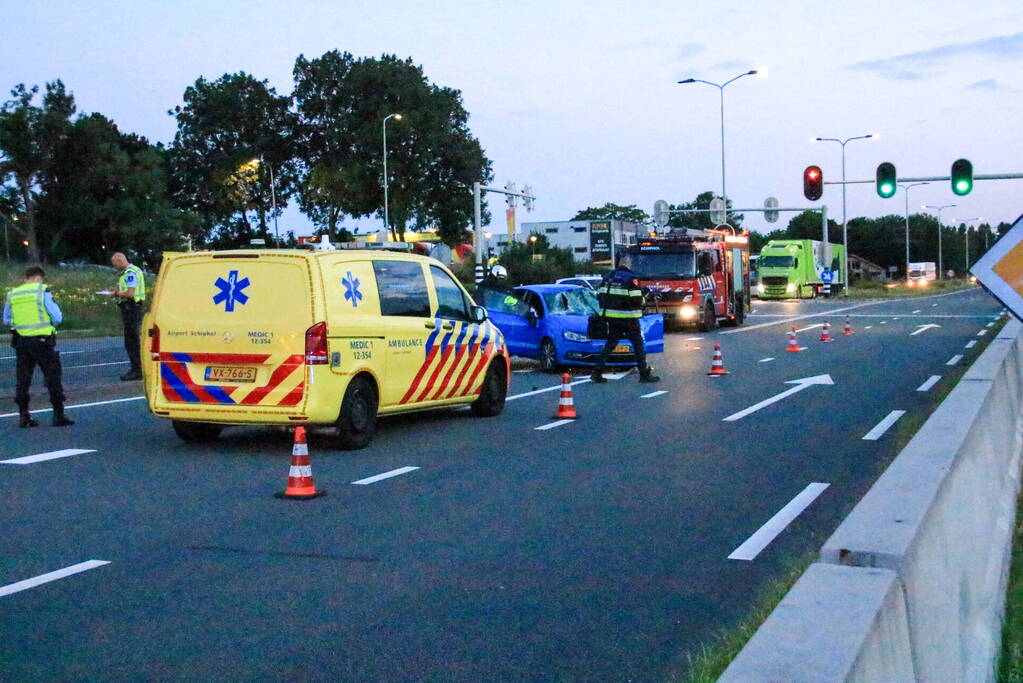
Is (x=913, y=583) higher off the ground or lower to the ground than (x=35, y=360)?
lower

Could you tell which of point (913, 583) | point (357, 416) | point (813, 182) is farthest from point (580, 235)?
point (913, 583)

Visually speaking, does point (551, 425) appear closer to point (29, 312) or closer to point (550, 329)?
point (29, 312)

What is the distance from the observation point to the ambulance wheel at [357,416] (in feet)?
39.0

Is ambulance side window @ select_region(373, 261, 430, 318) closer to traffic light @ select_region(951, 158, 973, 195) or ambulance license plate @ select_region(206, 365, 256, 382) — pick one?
ambulance license plate @ select_region(206, 365, 256, 382)

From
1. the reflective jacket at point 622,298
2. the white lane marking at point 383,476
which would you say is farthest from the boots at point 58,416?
the reflective jacket at point 622,298

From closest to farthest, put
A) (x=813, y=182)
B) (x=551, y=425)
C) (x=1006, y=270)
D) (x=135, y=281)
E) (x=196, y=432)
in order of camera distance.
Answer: (x=1006, y=270)
(x=196, y=432)
(x=551, y=425)
(x=135, y=281)
(x=813, y=182)

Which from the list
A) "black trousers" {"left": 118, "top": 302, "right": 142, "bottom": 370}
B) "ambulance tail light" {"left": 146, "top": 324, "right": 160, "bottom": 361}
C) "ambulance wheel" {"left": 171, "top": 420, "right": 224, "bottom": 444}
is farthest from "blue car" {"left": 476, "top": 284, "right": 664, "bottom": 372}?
"ambulance tail light" {"left": 146, "top": 324, "right": 160, "bottom": 361}

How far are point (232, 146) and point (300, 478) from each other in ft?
227

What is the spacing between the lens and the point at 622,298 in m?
19.5

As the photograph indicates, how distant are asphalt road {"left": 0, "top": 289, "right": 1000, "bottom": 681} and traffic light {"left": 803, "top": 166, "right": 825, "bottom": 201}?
20884mm

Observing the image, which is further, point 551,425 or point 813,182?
point 813,182

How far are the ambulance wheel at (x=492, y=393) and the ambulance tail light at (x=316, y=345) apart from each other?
11.6 ft

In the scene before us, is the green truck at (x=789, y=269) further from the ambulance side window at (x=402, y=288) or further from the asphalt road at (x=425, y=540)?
the ambulance side window at (x=402, y=288)

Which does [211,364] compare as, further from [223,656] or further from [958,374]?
[958,374]
